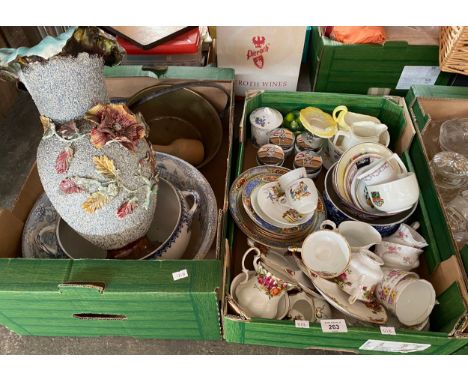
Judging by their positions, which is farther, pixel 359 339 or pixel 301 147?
pixel 301 147

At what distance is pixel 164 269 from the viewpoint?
64 cm

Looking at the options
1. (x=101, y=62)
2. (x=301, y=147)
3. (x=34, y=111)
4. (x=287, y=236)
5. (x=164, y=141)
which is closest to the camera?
(x=101, y=62)

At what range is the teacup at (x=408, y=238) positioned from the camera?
77 centimetres

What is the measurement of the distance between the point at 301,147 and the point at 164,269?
52 cm

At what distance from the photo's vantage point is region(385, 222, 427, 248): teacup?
0.77 meters

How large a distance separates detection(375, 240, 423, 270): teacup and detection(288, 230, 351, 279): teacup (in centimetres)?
10

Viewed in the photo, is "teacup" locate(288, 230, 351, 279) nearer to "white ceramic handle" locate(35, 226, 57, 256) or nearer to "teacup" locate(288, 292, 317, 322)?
"teacup" locate(288, 292, 317, 322)

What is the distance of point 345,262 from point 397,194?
0.18 m

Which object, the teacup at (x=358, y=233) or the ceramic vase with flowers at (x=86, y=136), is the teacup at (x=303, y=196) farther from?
the ceramic vase with flowers at (x=86, y=136)

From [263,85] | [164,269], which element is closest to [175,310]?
[164,269]

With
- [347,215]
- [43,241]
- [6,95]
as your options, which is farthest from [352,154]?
[6,95]

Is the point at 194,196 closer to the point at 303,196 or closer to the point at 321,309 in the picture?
the point at 303,196

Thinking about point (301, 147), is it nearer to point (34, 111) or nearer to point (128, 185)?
point (128, 185)

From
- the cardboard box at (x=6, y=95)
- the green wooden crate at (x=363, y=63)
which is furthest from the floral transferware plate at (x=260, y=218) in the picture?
the cardboard box at (x=6, y=95)
